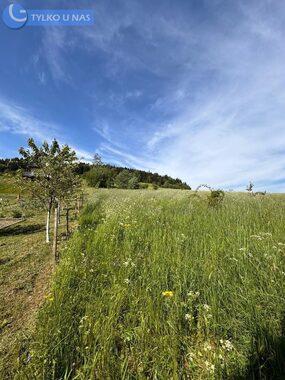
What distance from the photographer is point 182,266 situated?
3521 millimetres

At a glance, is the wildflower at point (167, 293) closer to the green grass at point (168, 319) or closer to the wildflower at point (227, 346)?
the green grass at point (168, 319)

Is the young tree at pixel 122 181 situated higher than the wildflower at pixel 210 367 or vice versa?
the young tree at pixel 122 181

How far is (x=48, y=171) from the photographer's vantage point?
7840 millimetres

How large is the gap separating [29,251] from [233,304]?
6.71 metres

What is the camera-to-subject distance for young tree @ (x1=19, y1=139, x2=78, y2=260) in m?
7.99

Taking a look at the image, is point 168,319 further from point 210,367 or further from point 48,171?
→ point 48,171

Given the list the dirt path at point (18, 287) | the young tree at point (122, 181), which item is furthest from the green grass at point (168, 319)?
the young tree at point (122, 181)

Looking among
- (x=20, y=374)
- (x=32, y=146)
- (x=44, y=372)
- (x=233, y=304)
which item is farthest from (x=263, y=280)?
(x=32, y=146)

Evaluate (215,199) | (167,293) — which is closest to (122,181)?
(215,199)

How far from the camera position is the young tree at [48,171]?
7988mm

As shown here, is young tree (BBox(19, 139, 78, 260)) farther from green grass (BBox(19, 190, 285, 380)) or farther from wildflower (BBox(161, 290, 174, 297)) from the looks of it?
wildflower (BBox(161, 290, 174, 297))

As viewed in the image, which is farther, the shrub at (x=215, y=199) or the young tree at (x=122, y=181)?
the young tree at (x=122, y=181)

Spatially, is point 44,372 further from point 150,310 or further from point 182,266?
point 182,266

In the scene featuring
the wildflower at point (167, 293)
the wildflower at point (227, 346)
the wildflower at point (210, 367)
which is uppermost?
the wildflower at point (167, 293)
